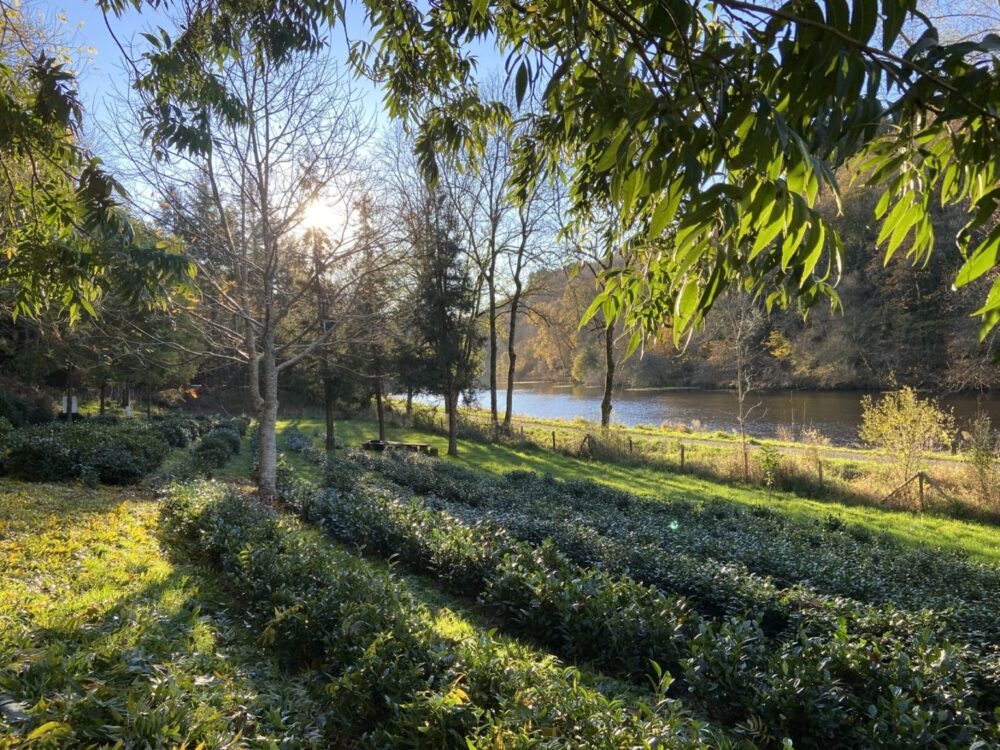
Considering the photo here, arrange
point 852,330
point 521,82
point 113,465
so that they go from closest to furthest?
point 521,82 < point 113,465 < point 852,330

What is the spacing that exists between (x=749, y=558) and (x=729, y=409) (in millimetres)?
35021

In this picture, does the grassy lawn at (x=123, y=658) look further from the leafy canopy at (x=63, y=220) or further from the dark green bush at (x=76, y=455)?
the dark green bush at (x=76, y=455)

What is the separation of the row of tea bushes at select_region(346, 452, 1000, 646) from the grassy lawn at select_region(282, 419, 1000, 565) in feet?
5.18

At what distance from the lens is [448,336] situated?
23.7 metres

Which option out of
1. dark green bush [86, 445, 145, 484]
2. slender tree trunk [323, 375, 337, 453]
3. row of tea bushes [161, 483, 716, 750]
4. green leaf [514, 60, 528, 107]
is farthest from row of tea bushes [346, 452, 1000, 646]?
slender tree trunk [323, 375, 337, 453]

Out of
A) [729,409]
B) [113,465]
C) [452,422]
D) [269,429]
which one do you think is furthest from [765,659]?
[729,409]

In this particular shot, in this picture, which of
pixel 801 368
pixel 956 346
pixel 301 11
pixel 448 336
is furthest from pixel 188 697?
pixel 801 368

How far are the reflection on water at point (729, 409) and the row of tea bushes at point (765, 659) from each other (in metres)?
19.3

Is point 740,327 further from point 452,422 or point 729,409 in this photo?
point 729,409

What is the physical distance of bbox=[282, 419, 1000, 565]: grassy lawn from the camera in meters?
10.9

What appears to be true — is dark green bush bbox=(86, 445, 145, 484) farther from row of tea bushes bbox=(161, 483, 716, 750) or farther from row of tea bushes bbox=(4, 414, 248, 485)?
row of tea bushes bbox=(161, 483, 716, 750)

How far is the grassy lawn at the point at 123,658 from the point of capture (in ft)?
7.36

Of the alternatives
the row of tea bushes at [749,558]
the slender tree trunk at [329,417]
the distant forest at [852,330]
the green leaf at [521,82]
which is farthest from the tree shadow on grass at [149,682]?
the distant forest at [852,330]

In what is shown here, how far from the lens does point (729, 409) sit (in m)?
39.7
